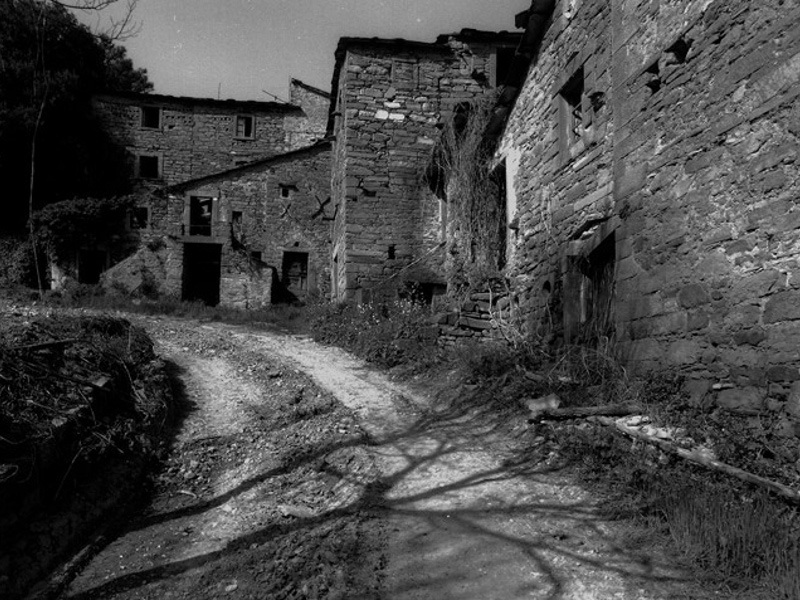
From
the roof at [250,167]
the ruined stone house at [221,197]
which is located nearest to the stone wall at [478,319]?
the ruined stone house at [221,197]

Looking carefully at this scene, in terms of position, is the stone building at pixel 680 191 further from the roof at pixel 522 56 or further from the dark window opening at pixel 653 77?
the roof at pixel 522 56

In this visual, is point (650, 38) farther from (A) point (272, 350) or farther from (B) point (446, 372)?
(A) point (272, 350)

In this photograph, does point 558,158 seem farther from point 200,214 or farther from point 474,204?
point 200,214

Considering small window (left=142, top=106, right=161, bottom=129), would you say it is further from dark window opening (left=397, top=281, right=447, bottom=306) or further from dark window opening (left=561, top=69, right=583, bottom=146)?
dark window opening (left=561, top=69, right=583, bottom=146)

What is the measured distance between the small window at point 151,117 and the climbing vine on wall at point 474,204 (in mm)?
18187

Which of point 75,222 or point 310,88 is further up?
point 310,88

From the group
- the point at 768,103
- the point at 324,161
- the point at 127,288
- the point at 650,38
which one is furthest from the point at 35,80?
the point at 768,103

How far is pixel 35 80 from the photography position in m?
23.1

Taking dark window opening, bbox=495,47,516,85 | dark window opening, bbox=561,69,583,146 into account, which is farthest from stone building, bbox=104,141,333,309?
dark window opening, bbox=561,69,583,146

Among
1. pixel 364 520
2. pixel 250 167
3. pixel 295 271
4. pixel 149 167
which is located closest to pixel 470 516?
pixel 364 520

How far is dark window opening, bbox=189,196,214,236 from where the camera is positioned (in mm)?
25062

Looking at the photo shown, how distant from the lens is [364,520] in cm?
452

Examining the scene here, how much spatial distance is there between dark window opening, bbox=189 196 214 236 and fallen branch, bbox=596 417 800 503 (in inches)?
869

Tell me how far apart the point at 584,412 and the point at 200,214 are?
22.5 meters
